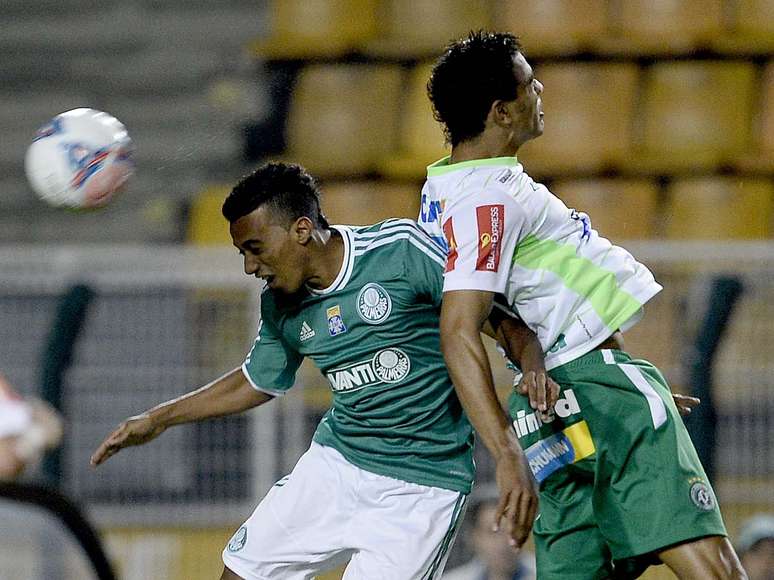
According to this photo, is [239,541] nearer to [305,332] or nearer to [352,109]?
[305,332]

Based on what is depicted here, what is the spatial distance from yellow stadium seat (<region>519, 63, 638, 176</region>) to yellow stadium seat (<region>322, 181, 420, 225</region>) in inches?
25.8

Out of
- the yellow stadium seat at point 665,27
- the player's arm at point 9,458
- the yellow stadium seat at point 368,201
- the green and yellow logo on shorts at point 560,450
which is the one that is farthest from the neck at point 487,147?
the yellow stadium seat at point 665,27

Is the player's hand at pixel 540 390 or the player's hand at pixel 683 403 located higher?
the player's hand at pixel 540 390

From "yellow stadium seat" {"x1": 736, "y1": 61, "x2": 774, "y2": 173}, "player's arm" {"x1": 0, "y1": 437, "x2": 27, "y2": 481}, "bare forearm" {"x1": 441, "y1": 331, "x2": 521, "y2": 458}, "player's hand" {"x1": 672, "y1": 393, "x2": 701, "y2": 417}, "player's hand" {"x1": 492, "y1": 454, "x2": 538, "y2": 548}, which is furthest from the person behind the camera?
"yellow stadium seat" {"x1": 736, "y1": 61, "x2": 774, "y2": 173}

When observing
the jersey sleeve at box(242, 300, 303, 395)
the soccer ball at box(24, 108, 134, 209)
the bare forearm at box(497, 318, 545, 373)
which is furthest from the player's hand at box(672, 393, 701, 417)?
the soccer ball at box(24, 108, 134, 209)

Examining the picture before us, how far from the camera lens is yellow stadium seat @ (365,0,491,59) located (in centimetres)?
791

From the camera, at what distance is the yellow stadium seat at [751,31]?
7.74 m

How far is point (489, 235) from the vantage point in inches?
133

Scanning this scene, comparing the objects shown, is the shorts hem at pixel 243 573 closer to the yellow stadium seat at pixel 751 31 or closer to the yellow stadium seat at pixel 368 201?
the yellow stadium seat at pixel 368 201

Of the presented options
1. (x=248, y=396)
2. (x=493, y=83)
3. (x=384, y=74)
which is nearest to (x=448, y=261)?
(x=493, y=83)

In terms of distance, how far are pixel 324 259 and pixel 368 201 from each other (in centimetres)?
385

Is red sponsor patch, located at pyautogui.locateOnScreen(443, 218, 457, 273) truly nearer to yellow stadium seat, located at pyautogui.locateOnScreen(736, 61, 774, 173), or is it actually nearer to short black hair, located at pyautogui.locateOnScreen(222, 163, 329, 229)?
short black hair, located at pyautogui.locateOnScreen(222, 163, 329, 229)

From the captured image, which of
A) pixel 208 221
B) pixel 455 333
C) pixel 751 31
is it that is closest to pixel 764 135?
pixel 751 31

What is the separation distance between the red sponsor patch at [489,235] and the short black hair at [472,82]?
23 centimetres
